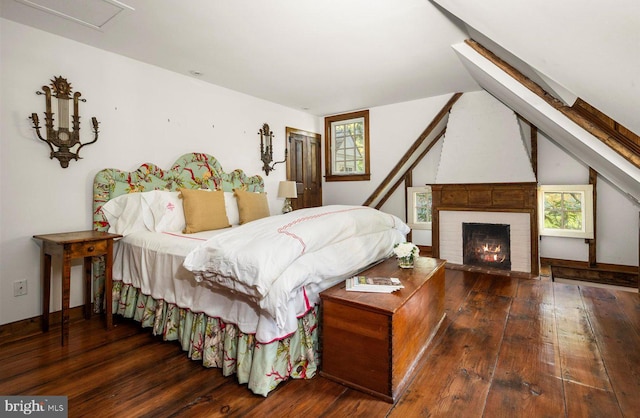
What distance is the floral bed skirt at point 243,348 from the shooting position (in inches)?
65.6

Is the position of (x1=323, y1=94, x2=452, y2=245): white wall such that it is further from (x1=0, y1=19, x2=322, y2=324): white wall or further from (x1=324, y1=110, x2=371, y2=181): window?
(x1=0, y1=19, x2=322, y2=324): white wall

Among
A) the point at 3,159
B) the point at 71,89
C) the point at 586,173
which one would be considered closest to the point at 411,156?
the point at 586,173

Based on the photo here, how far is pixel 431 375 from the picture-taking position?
1837mm

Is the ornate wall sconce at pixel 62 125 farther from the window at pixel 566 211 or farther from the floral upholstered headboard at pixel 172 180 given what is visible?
the window at pixel 566 211

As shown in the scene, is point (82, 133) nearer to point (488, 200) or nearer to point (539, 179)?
point (488, 200)

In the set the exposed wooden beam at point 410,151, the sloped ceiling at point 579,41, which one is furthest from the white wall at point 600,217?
the sloped ceiling at point 579,41

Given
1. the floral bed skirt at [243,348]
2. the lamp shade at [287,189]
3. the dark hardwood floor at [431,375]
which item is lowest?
the dark hardwood floor at [431,375]

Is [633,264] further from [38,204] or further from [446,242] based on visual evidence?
Result: [38,204]

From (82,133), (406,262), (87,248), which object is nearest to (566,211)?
(406,262)

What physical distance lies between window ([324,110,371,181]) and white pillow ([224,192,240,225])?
2424 mm

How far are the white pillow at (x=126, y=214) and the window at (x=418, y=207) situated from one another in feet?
12.7

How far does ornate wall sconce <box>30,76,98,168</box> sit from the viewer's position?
8.54 ft

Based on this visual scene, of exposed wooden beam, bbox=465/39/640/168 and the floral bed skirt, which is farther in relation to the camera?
exposed wooden beam, bbox=465/39/640/168

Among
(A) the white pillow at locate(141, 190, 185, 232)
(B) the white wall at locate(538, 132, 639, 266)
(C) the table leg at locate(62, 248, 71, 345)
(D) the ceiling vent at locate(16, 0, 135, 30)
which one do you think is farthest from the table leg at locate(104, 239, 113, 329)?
(B) the white wall at locate(538, 132, 639, 266)
